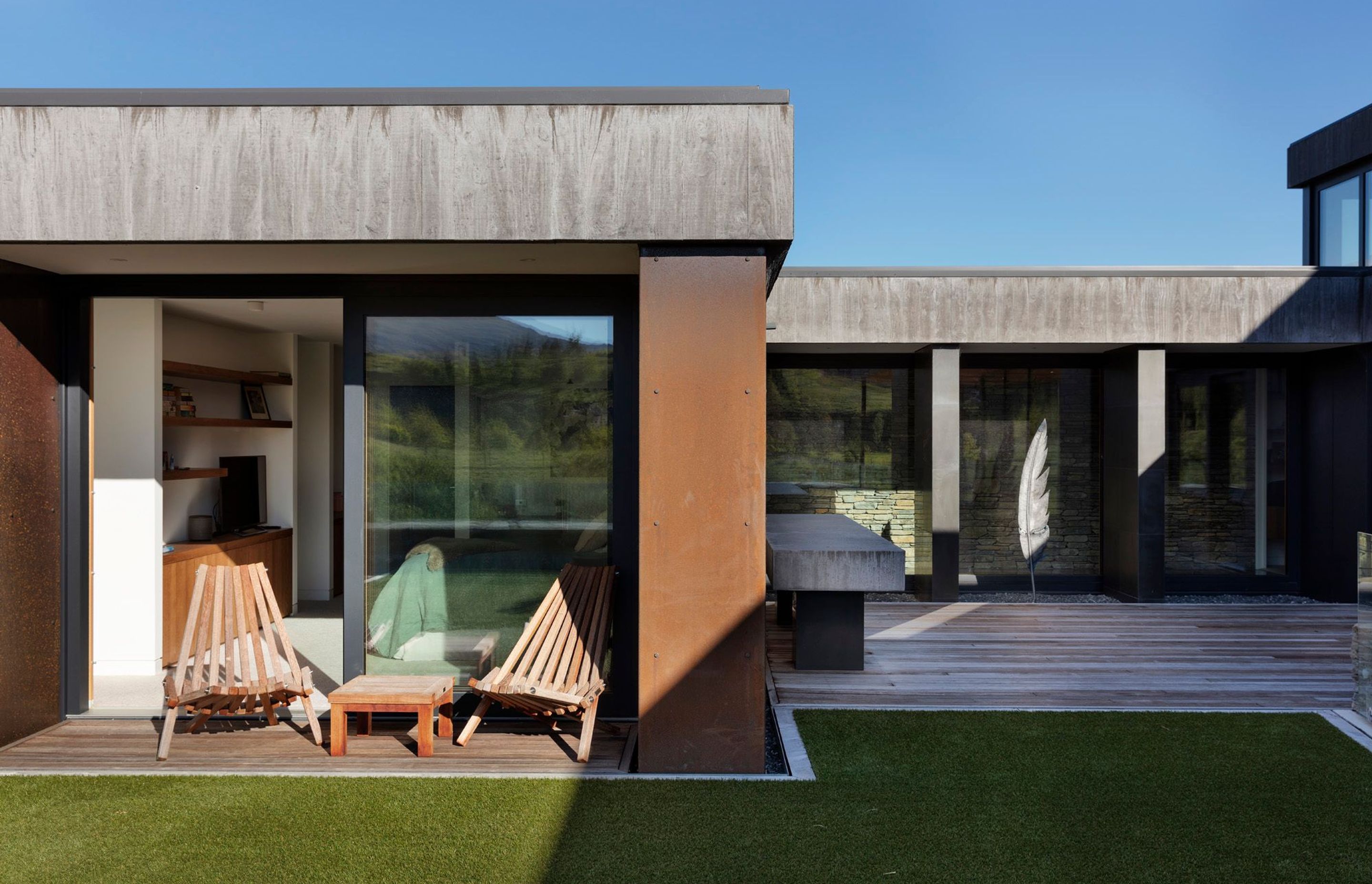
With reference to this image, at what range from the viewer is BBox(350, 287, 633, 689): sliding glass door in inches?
189

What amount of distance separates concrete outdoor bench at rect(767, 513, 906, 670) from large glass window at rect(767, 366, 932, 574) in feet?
9.40

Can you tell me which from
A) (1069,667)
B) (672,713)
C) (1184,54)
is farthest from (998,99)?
(672,713)

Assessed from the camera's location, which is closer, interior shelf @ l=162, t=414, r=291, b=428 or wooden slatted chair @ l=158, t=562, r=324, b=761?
wooden slatted chair @ l=158, t=562, r=324, b=761

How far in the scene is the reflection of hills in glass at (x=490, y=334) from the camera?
4.80m

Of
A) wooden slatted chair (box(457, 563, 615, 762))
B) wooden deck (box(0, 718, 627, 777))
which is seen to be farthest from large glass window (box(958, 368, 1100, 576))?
wooden deck (box(0, 718, 627, 777))

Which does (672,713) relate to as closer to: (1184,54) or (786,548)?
(786,548)

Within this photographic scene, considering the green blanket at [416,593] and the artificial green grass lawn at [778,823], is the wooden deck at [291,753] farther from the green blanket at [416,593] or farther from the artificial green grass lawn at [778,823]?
the green blanket at [416,593]

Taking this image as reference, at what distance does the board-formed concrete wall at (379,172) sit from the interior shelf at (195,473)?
297 centimetres

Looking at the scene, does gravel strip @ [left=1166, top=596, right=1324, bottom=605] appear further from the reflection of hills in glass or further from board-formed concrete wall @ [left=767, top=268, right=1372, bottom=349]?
the reflection of hills in glass

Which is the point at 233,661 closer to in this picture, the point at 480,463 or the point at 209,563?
the point at 480,463

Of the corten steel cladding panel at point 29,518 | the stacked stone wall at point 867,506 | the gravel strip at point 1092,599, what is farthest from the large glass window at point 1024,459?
the corten steel cladding panel at point 29,518

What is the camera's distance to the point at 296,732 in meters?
4.68

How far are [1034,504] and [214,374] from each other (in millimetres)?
7940

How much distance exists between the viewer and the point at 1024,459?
9.72 metres
